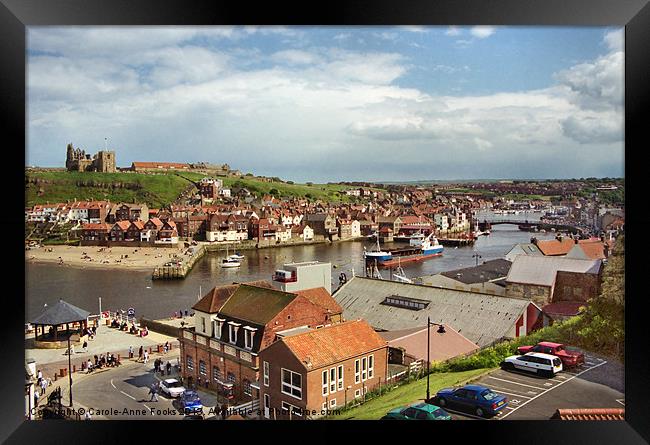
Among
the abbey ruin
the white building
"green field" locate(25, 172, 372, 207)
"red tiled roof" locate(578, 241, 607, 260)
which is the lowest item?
the white building

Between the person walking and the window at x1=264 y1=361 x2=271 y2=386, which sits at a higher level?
the window at x1=264 y1=361 x2=271 y2=386

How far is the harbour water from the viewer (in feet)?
17.4

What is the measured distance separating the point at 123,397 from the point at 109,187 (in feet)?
7.40

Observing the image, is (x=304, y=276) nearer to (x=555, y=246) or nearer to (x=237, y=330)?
(x=237, y=330)

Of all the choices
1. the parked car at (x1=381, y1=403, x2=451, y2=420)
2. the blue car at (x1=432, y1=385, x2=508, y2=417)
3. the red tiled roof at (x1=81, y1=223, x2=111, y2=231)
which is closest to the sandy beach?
the red tiled roof at (x1=81, y1=223, x2=111, y2=231)

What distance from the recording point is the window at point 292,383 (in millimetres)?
3865

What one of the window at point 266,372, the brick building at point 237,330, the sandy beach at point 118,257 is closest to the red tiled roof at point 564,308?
the brick building at point 237,330

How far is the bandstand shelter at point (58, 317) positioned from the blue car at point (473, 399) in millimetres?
3531

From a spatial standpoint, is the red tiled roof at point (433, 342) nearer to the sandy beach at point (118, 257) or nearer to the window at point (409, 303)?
the window at point (409, 303)

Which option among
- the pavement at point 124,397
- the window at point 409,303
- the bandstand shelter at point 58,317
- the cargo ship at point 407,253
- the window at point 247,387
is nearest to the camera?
the pavement at point 124,397

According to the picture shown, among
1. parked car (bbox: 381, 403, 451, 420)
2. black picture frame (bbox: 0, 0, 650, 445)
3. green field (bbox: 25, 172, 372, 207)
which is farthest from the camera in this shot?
green field (bbox: 25, 172, 372, 207)

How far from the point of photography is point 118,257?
5664 millimetres

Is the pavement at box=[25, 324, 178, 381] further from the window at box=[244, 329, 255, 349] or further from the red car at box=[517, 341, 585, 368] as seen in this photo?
the red car at box=[517, 341, 585, 368]

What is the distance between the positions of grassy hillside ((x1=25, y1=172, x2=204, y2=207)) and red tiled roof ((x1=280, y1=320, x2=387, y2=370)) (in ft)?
7.71
